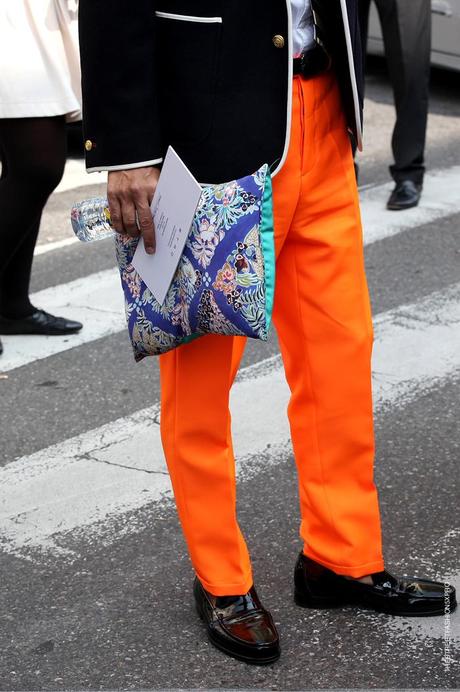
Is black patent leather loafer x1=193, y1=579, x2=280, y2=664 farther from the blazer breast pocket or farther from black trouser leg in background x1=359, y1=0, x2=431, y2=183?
black trouser leg in background x1=359, y1=0, x2=431, y2=183

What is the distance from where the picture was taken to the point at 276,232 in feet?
8.57

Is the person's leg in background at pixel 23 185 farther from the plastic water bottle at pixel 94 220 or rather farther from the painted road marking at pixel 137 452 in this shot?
the plastic water bottle at pixel 94 220

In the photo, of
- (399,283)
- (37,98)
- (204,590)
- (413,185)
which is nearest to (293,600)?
(204,590)

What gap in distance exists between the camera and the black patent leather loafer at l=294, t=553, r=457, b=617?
9.46 feet

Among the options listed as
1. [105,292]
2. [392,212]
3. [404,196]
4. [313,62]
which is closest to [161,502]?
[313,62]

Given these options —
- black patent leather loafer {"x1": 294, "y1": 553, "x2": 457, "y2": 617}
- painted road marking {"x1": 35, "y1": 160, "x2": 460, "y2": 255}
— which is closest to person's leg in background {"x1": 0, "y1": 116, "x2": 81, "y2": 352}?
painted road marking {"x1": 35, "y1": 160, "x2": 460, "y2": 255}

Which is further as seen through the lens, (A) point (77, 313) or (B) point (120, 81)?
(A) point (77, 313)

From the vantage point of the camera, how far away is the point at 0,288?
486 cm

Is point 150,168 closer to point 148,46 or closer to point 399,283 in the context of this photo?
point 148,46

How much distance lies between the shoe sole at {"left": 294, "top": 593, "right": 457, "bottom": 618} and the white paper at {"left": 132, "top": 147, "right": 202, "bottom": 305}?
837mm

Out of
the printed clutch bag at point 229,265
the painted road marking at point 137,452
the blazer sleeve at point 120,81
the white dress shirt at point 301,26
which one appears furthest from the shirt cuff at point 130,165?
the painted road marking at point 137,452

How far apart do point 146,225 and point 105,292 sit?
2.89 m

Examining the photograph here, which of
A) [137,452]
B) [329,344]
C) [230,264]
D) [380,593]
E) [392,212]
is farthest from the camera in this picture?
[392,212]

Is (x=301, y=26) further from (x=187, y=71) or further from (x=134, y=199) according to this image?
(x=134, y=199)
